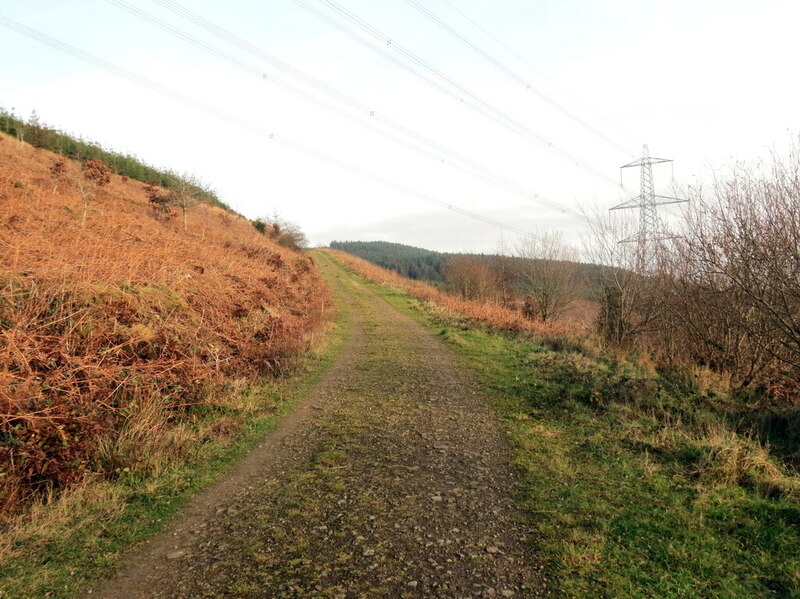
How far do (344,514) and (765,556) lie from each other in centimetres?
338

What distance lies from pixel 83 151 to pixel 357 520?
39.3 meters

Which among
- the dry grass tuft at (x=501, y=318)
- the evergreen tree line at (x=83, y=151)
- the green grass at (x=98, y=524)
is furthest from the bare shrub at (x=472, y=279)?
the green grass at (x=98, y=524)

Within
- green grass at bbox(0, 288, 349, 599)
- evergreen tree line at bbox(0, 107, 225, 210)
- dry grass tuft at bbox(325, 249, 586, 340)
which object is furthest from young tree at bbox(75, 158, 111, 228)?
green grass at bbox(0, 288, 349, 599)

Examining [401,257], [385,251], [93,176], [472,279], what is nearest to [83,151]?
[93,176]

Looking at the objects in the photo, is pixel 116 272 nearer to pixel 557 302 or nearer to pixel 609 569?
pixel 609 569

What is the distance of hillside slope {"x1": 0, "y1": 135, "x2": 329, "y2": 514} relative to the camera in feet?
14.9

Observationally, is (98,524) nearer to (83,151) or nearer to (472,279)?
(472,279)

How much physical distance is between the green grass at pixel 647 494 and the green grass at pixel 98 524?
3346mm

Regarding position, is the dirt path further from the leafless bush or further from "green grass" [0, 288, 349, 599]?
the leafless bush

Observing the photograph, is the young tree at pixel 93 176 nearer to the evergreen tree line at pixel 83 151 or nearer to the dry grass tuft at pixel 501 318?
the evergreen tree line at pixel 83 151

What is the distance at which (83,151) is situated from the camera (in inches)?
1316

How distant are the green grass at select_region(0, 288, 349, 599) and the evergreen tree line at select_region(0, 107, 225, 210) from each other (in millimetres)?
20299

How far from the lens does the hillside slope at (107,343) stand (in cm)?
455

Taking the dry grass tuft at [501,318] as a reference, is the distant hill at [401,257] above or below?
above
